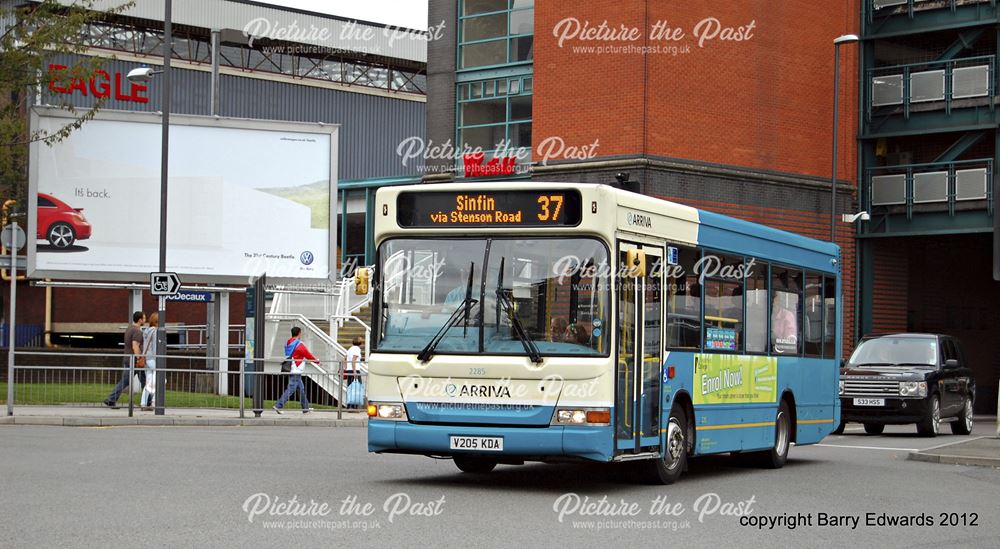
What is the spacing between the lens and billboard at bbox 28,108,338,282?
32.2m

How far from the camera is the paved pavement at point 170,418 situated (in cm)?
2256

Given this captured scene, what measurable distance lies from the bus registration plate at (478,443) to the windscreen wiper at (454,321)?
2.61ft

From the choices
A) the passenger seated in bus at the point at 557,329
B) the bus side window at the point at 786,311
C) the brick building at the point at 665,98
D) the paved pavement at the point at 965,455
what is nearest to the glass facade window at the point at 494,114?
the brick building at the point at 665,98

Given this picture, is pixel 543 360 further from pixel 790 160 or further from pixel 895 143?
Result: pixel 895 143

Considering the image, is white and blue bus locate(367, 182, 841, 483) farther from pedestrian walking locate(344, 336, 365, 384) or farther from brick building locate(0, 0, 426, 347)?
brick building locate(0, 0, 426, 347)

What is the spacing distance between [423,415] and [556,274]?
1.77 metres

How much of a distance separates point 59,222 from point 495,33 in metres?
13.7

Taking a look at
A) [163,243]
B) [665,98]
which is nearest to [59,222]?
[163,243]

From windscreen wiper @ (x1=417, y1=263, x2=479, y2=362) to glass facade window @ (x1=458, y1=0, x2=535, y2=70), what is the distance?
84.8 ft

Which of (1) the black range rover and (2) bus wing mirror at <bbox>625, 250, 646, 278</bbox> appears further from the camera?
(1) the black range rover

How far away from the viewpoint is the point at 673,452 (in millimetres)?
14297

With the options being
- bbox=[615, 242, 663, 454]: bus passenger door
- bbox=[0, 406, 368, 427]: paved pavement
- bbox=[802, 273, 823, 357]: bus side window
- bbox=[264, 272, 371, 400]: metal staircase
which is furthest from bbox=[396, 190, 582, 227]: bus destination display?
bbox=[264, 272, 371, 400]: metal staircase

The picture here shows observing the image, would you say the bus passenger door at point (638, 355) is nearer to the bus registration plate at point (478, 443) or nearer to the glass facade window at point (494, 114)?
the bus registration plate at point (478, 443)

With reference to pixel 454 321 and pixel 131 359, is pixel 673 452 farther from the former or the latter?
pixel 131 359
